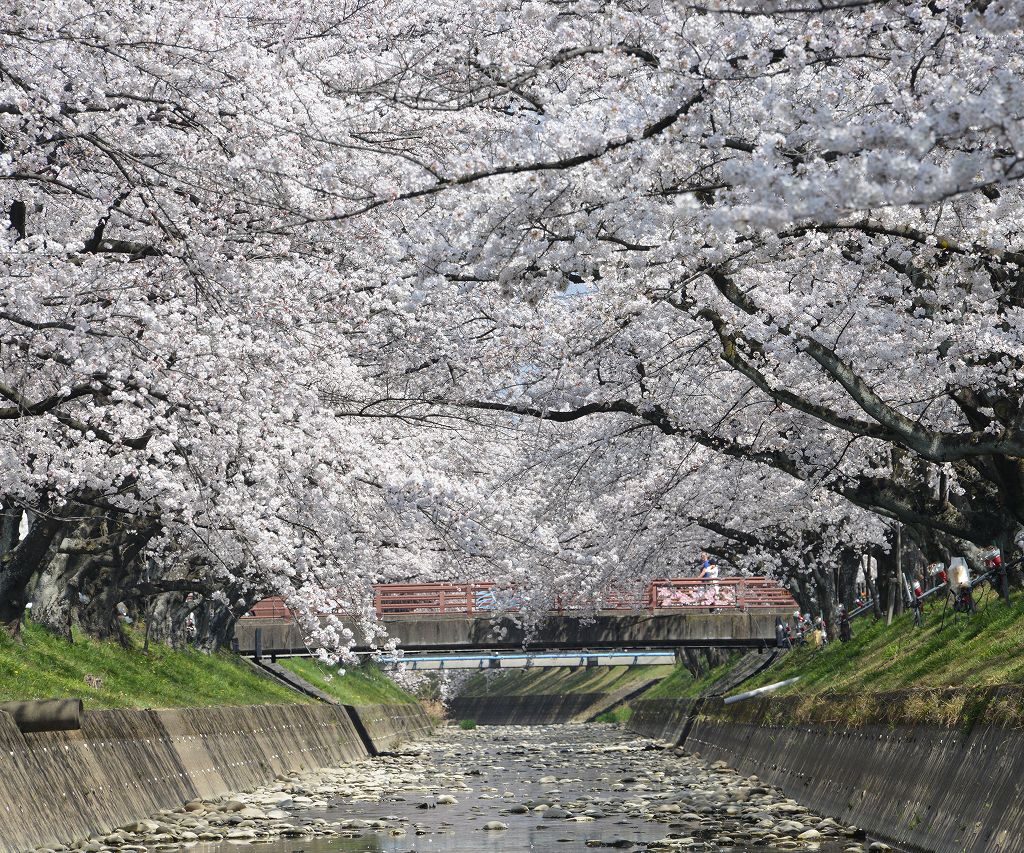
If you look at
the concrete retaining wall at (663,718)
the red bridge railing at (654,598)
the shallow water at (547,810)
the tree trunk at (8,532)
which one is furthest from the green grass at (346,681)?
the tree trunk at (8,532)

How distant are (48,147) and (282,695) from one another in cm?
3322

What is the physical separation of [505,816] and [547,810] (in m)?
0.98

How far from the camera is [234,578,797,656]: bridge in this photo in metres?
54.8

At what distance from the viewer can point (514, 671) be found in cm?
15725

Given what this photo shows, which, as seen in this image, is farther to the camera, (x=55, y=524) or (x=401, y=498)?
(x=55, y=524)

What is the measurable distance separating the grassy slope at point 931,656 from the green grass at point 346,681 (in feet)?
91.5

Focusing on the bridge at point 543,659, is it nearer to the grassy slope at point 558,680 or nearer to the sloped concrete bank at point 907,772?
the grassy slope at point 558,680

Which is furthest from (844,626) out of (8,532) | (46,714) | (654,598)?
(46,714)

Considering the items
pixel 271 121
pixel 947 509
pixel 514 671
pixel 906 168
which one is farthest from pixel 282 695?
pixel 514 671

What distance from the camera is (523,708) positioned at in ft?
443

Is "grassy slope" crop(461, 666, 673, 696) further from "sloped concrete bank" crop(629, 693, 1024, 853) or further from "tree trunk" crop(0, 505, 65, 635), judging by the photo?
"tree trunk" crop(0, 505, 65, 635)

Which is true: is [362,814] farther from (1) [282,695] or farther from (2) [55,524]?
(1) [282,695]

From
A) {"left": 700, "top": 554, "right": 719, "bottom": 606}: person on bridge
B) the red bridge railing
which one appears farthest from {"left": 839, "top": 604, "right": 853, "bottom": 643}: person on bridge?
the red bridge railing

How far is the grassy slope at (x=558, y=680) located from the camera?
12097cm
